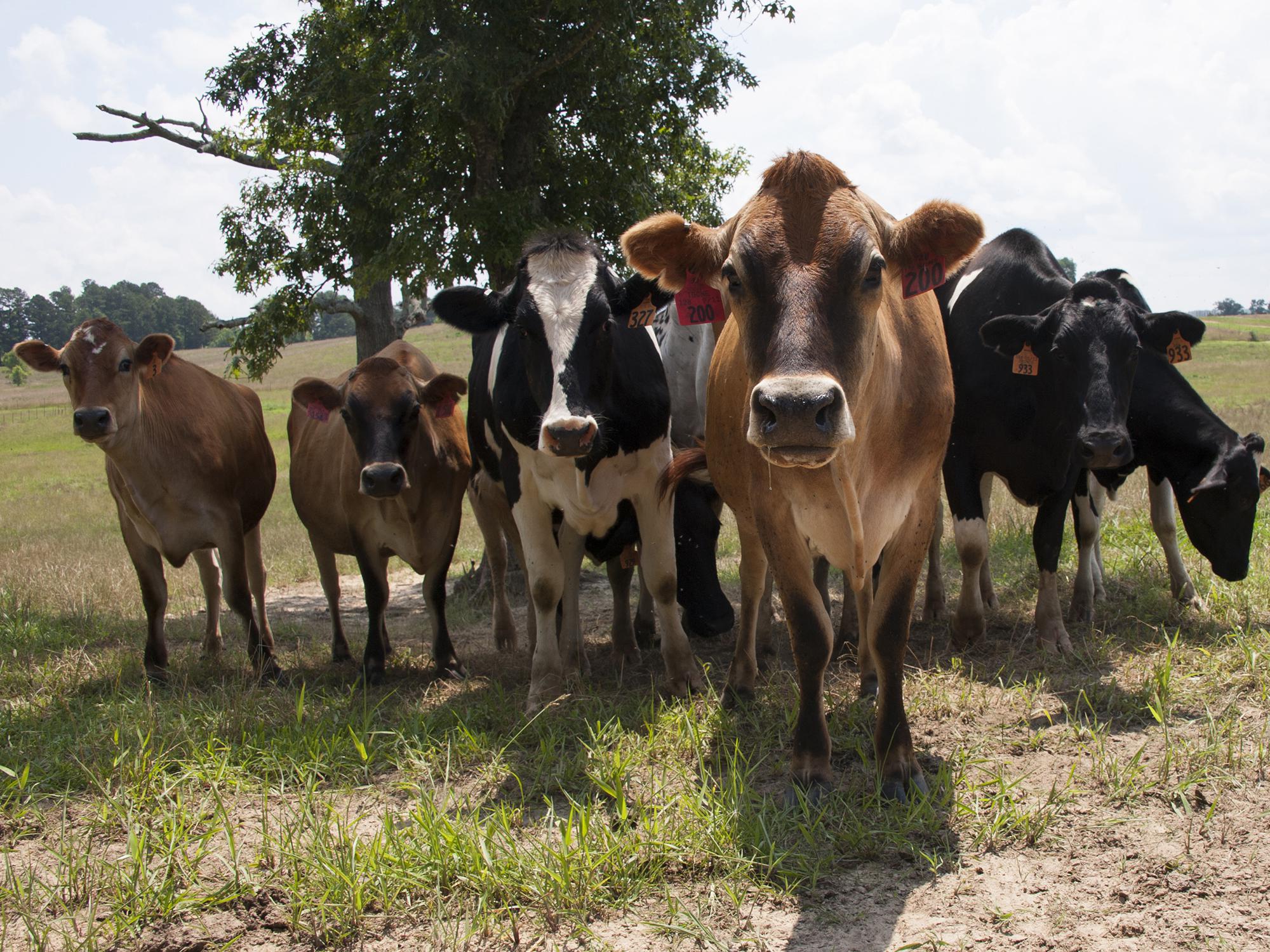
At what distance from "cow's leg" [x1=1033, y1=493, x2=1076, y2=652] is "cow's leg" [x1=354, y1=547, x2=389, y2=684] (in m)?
3.76

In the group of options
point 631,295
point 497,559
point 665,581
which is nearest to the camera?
point 631,295

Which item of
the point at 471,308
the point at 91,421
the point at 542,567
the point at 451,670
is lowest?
the point at 451,670

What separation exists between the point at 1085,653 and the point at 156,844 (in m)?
4.45

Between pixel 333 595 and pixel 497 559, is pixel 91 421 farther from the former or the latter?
pixel 497 559

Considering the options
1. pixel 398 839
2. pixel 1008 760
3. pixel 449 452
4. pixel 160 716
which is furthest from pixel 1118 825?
pixel 449 452

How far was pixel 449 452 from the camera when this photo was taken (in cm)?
676

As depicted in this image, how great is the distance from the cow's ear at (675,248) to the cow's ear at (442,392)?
2.37 m

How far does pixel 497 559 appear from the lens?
7578 mm

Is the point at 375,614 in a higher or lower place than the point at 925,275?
lower

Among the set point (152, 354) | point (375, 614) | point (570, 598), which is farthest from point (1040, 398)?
point (152, 354)

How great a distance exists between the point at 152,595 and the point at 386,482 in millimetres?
1779

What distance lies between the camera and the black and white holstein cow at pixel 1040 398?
18.1ft

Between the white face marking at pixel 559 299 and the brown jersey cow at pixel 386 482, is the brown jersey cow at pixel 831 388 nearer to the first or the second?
the white face marking at pixel 559 299

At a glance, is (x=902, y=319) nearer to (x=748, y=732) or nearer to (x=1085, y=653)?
(x=748, y=732)
